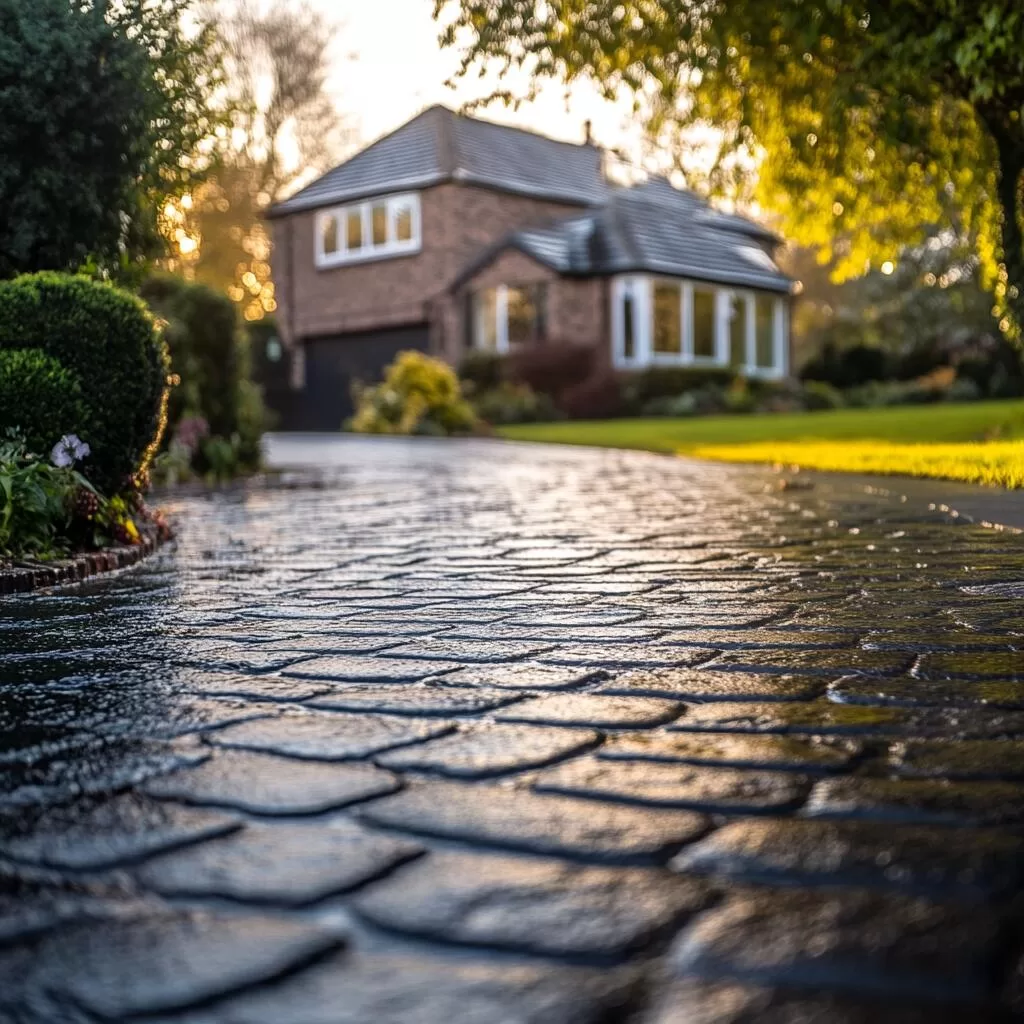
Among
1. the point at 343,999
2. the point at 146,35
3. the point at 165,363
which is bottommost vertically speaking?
the point at 343,999

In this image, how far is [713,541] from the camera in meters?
7.85

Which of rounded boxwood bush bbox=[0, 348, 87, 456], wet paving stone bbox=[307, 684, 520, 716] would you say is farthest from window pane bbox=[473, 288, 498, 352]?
wet paving stone bbox=[307, 684, 520, 716]

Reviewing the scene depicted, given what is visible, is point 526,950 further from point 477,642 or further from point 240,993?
point 477,642

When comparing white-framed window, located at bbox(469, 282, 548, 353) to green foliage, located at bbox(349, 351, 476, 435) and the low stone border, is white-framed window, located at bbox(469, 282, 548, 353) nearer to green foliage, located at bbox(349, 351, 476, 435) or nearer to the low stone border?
green foliage, located at bbox(349, 351, 476, 435)

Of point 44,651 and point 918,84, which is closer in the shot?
point 44,651

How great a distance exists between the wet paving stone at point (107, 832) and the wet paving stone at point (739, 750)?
93 centimetres

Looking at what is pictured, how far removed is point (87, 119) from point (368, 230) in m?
26.7

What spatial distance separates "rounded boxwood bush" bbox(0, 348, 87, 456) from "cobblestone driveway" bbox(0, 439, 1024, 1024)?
196cm

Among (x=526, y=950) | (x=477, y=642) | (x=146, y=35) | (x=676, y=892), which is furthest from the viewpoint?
(x=146, y=35)

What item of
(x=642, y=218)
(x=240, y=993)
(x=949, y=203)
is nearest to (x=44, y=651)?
(x=240, y=993)

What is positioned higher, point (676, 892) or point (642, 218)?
point (642, 218)

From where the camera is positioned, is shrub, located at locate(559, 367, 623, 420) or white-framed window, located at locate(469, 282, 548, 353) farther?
white-framed window, located at locate(469, 282, 548, 353)

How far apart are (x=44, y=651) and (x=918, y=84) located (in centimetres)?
1140

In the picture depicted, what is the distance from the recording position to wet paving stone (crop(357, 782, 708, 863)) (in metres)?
2.53
